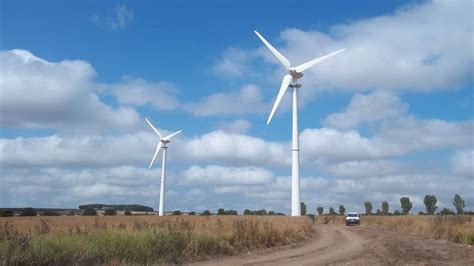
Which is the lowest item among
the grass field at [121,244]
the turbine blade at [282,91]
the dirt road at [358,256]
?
the dirt road at [358,256]

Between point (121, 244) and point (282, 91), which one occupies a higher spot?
point (282, 91)

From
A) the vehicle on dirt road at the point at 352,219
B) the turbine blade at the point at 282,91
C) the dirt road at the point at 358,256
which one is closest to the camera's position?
the dirt road at the point at 358,256

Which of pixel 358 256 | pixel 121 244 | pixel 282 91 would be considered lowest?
pixel 358 256

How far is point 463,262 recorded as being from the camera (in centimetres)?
2228

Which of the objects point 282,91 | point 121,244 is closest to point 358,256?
point 121,244

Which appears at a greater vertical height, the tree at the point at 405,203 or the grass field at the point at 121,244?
the tree at the point at 405,203

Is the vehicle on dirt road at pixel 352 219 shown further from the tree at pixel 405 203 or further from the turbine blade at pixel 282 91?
the tree at pixel 405 203

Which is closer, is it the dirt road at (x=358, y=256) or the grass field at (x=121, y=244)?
the grass field at (x=121, y=244)

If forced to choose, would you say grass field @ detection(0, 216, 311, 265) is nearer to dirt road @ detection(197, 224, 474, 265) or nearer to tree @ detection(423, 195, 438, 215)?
dirt road @ detection(197, 224, 474, 265)

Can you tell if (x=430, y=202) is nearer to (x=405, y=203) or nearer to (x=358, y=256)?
(x=405, y=203)

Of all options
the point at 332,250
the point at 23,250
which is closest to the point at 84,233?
the point at 23,250

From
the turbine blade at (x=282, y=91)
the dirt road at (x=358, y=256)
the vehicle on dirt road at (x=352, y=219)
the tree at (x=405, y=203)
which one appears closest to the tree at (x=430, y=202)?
the tree at (x=405, y=203)

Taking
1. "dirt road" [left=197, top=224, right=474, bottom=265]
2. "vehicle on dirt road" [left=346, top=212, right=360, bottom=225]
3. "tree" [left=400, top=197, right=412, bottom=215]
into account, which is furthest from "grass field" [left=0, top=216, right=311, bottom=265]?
"tree" [left=400, top=197, right=412, bottom=215]

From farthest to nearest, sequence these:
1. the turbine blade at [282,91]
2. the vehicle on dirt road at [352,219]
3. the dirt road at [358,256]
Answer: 1. the vehicle on dirt road at [352,219]
2. the turbine blade at [282,91]
3. the dirt road at [358,256]
